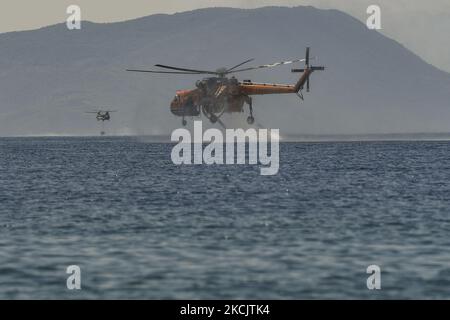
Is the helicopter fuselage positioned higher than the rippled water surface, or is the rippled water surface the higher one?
the helicopter fuselage

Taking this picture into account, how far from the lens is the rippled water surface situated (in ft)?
92.8

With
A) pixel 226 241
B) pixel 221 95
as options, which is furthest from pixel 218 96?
pixel 226 241

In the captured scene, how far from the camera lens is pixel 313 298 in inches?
1045

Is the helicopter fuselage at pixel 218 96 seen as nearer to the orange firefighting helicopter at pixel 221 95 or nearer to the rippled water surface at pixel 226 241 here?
the orange firefighting helicopter at pixel 221 95

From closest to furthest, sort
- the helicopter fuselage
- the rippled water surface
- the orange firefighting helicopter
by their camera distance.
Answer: the rippled water surface < the orange firefighting helicopter < the helicopter fuselage

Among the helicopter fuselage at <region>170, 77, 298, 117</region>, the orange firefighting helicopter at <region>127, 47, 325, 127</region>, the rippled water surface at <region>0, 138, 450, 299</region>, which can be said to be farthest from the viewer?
the helicopter fuselage at <region>170, 77, 298, 117</region>

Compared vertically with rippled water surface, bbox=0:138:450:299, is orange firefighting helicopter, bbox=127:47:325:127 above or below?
above

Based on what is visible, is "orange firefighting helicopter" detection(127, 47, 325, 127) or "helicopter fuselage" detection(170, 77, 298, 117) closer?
"orange firefighting helicopter" detection(127, 47, 325, 127)

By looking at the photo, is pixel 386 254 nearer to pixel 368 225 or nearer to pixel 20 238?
pixel 368 225

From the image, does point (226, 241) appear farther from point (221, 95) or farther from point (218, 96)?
point (218, 96)

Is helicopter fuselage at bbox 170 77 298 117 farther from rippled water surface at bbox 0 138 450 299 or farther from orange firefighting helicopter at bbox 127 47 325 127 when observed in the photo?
rippled water surface at bbox 0 138 450 299

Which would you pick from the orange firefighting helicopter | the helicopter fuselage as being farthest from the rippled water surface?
the helicopter fuselage
